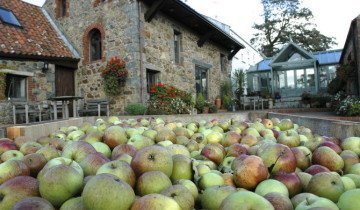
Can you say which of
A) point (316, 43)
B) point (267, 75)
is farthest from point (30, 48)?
point (316, 43)

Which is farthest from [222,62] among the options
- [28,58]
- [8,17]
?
[8,17]

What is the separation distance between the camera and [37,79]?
13.1m

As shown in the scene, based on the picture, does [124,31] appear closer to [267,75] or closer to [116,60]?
[116,60]

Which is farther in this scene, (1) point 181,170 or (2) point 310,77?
(2) point 310,77

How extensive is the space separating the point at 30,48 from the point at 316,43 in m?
35.5

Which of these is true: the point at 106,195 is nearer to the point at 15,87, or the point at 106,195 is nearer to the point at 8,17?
the point at 15,87

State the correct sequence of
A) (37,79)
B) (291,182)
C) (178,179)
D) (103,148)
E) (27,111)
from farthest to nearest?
(37,79), (27,111), (103,148), (178,179), (291,182)

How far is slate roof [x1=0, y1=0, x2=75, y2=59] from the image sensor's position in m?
12.3

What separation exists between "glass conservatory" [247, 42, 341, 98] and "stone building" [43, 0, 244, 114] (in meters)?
8.68

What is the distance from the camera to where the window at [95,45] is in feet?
47.8

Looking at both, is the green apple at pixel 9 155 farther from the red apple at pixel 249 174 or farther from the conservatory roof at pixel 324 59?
the conservatory roof at pixel 324 59

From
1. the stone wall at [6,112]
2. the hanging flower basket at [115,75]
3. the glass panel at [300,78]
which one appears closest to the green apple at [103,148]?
the stone wall at [6,112]

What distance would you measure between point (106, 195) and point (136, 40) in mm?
12133

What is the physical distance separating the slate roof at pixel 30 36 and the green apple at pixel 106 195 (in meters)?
11.9
